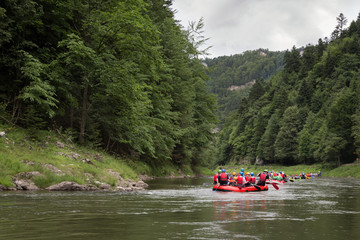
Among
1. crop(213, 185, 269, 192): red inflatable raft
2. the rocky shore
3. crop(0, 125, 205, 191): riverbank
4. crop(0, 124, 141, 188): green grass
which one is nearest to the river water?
the rocky shore

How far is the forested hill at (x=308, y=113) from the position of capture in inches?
2746

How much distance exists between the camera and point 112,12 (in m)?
23.6

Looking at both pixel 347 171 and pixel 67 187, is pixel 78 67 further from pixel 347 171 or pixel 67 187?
pixel 347 171

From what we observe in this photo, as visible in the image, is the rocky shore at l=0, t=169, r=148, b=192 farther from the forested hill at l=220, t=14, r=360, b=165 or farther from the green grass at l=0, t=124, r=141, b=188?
the forested hill at l=220, t=14, r=360, b=165

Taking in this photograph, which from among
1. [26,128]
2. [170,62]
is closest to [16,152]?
[26,128]

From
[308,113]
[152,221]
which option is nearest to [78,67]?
[152,221]

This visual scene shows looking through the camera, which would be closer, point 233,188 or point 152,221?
point 152,221

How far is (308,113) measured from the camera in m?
101

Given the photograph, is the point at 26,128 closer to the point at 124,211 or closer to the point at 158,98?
the point at 124,211

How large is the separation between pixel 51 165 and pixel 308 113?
310 ft

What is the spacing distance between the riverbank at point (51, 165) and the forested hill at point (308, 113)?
52.3 m

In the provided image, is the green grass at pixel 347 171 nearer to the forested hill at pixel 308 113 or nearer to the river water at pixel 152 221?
the forested hill at pixel 308 113

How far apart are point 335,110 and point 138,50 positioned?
57783mm

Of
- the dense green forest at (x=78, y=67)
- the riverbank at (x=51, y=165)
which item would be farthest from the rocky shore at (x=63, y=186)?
the dense green forest at (x=78, y=67)
